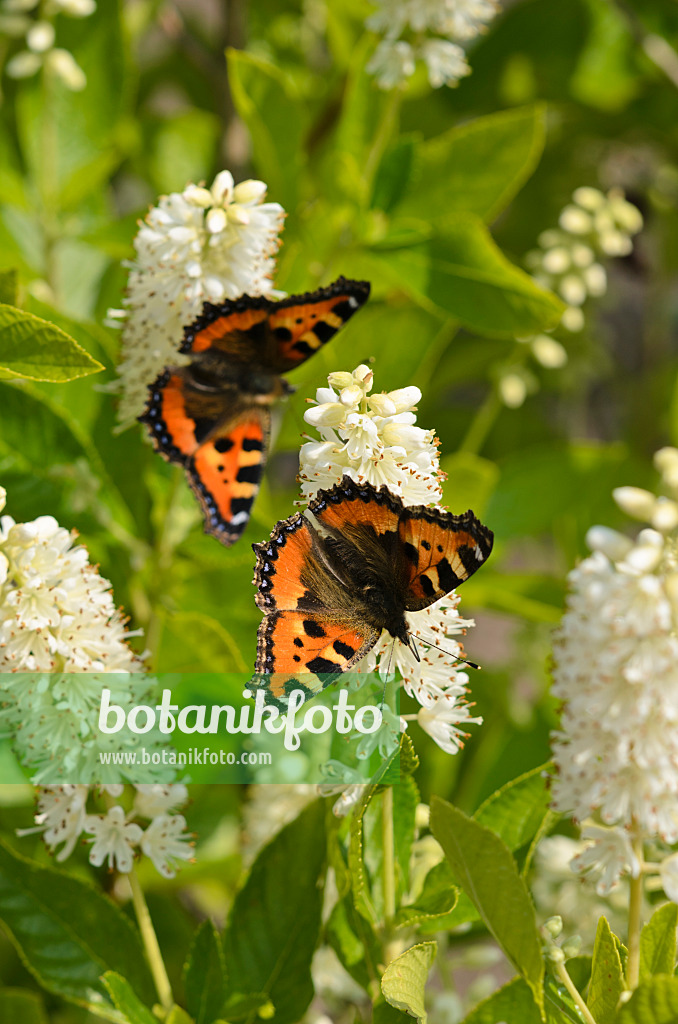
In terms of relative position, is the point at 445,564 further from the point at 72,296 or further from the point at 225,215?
the point at 72,296

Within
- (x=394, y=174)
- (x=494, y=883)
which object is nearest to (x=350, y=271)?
(x=394, y=174)

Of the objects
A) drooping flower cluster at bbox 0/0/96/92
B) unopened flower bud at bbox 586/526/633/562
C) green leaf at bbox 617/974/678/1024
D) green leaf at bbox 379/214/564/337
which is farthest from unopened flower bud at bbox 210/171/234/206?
green leaf at bbox 617/974/678/1024

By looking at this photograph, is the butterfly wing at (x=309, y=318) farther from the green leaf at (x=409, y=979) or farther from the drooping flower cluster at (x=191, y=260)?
the green leaf at (x=409, y=979)

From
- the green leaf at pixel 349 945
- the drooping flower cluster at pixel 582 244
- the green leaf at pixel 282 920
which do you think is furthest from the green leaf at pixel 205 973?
the drooping flower cluster at pixel 582 244

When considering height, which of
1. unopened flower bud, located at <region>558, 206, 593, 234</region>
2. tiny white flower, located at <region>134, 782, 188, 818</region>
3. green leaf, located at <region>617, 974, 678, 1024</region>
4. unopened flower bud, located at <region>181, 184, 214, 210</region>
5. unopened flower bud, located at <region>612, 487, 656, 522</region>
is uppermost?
unopened flower bud, located at <region>558, 206, 593, 234</region>

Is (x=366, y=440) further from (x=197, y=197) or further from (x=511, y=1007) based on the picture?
(x=511, y=1007)

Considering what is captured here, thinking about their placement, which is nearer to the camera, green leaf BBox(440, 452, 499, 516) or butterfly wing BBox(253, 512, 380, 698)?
butterfly wing BBox(253, 512, 380, 698)

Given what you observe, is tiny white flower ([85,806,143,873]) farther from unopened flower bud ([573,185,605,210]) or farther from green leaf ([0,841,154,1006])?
unopened flower bud ([573,185,605,210])
